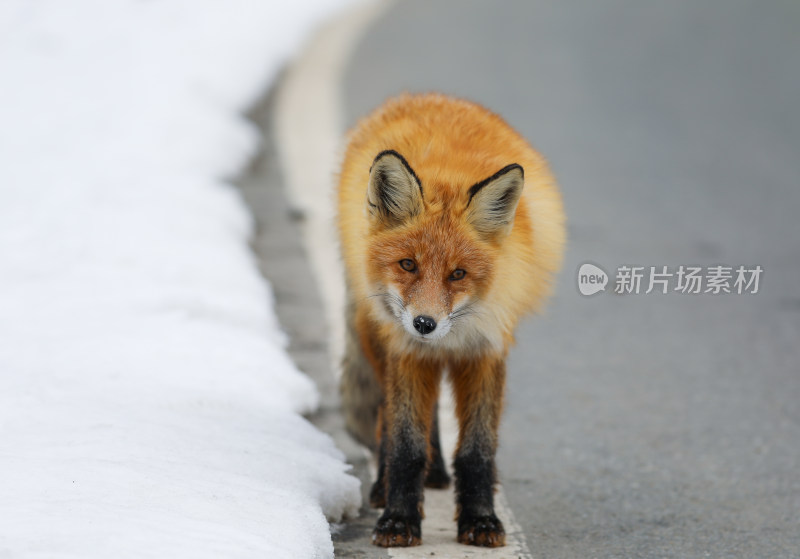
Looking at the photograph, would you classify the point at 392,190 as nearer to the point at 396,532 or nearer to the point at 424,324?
the point at 424,324

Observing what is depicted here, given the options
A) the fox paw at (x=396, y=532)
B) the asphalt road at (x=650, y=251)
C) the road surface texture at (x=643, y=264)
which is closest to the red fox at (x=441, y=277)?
the fox paw at (x=396, y=532)

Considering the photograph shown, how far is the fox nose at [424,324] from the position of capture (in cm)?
391

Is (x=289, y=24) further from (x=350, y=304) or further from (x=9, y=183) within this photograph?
(x=350, y=304)

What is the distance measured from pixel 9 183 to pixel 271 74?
526 cm

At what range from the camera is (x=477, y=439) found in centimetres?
441

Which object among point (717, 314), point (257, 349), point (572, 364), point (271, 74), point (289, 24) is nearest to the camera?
point (257, 349)

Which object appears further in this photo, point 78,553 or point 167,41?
point 167,41

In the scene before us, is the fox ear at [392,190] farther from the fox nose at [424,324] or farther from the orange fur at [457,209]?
the fox nose at [424,324]

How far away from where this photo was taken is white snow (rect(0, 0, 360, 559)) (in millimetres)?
3609

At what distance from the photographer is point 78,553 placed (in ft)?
10.5

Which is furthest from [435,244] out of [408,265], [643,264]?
[643,264]

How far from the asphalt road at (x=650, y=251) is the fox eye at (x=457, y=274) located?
1.19 meters

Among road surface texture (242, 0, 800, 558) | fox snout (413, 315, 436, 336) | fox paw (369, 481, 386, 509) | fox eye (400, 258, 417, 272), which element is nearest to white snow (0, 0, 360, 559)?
fox paw (369, 481, 386, 509)

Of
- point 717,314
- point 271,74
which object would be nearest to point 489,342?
point 717,314
